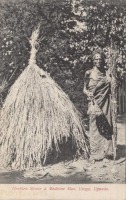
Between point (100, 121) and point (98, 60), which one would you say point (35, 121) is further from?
point (98, 60)

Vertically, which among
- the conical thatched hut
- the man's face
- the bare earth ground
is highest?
the man's face

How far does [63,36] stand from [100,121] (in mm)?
430

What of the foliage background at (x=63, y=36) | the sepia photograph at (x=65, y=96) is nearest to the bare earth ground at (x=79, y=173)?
the sepia photograph at (x=65, y=96)

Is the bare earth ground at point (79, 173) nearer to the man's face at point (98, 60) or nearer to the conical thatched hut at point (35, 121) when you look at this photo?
the conical thatched hut at point (35, 121)

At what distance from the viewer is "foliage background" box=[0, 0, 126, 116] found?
170cm

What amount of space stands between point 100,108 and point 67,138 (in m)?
0.21

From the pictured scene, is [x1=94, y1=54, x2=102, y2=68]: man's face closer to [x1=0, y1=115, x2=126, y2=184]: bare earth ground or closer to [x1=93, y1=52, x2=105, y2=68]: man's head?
[x1=93, y1=52, x2=105, y2=68]: man's head

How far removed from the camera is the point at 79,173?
1686mm

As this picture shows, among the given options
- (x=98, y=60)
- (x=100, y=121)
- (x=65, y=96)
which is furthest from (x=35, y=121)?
(x=98, y=60)

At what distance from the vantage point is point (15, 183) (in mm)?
1695

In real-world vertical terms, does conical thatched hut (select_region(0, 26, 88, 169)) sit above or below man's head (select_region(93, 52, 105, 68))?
below

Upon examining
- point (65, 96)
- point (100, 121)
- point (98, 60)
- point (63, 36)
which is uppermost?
point (63, 36)

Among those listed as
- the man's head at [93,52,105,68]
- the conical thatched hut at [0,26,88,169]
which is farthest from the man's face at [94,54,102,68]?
the conical thatched hut at [0,26,88,169]

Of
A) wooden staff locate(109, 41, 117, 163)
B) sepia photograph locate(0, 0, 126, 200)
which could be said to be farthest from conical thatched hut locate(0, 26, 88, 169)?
wooden staff locate(109, 41, 117, 163)
